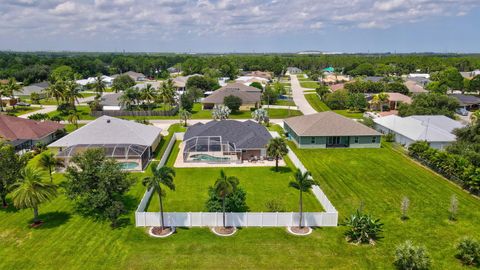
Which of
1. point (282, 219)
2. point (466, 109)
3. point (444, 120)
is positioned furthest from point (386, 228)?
point (466, 109)

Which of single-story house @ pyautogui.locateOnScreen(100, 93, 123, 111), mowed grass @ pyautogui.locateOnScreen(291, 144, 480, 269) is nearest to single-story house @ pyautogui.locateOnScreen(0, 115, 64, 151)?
single-story house @ pyautogui.locateOnScreen(100, 93, 123, 111)

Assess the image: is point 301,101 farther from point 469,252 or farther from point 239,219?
point 469,252

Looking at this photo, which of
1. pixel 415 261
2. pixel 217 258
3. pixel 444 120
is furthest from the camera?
pixel 444 120

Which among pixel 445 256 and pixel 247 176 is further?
pixel 247 176

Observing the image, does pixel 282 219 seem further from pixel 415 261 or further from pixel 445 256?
pixel 445 256

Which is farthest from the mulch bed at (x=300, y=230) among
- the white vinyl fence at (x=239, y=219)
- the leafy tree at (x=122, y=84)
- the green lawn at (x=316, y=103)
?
the leafy tree at (x=122, y=84)
